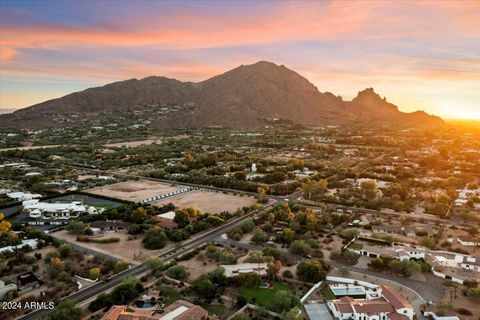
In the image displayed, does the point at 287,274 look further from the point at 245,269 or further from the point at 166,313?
the point at 166,313

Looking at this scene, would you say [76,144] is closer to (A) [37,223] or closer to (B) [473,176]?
(A) [37,223]

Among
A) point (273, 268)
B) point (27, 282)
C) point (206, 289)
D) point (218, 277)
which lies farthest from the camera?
point (273, 268)

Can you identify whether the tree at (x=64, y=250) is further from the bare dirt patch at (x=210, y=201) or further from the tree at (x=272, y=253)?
the bare dirt patch at (x=210, y=201)

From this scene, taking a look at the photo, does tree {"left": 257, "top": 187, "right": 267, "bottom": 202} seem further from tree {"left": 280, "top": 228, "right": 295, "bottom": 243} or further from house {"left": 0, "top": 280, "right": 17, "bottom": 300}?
house {"left": 0, "top": 280, "right": 17, "bottom": 300}

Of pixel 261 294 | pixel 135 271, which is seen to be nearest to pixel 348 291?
pixel 261 294

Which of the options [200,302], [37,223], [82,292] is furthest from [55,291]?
[37,223]
